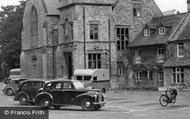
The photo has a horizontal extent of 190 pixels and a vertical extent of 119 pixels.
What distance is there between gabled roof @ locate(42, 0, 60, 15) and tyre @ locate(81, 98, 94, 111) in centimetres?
3272

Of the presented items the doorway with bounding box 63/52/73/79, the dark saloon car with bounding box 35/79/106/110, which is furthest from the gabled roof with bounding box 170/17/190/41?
the dark saloon car with bounding box 35/79/106/110

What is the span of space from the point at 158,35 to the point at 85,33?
28.5 feet

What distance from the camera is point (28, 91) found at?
30.0m

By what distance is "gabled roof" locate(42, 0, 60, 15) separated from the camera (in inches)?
2263

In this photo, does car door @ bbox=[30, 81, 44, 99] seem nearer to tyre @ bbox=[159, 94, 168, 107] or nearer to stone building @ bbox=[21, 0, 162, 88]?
tyre @ bbox=[159, 94, 168, 107]

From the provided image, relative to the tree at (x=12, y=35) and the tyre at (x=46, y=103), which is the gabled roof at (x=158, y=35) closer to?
the tyre at (x=46, y=103)

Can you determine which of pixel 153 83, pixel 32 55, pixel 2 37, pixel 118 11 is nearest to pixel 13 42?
pixel 2 37

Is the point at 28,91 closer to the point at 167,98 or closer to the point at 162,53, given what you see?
the point at 167,98

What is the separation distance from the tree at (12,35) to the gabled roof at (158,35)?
38.5m

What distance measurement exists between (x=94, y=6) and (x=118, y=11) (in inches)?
157

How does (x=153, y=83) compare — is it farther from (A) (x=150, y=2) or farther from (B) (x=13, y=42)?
(B) (x=13, y=42)

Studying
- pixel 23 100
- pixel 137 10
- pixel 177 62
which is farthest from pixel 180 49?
pixel 23 100

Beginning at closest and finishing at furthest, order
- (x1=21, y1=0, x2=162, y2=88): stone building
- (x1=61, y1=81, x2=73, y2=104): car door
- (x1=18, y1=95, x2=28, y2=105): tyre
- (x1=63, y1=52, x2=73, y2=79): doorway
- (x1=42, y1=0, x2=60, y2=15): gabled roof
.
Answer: (x1=61, y1=81, x2=73, y2=104): car door → (x1=18, y1=95, x2=28, y2=105): tyre → (x1=21, y1=0, x2=162, y2=88): stone building → (x1=63, y1=52, x2=73, y2=79): doorway → (x1=42, y1=0, x2=60, y2=15): gabled roof

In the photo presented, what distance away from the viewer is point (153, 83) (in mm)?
49125
